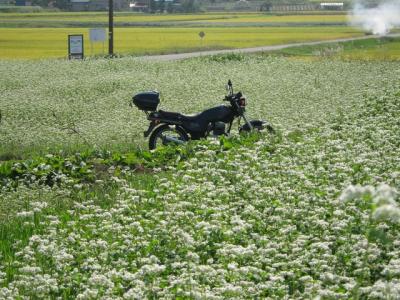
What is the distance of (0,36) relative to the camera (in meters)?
73.4

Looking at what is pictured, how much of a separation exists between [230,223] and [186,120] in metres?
6.96

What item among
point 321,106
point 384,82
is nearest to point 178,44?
point 384,82

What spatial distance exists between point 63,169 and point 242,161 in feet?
9.23

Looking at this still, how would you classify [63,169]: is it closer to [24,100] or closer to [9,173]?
[9,173]

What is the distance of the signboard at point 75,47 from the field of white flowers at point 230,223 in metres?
29.0

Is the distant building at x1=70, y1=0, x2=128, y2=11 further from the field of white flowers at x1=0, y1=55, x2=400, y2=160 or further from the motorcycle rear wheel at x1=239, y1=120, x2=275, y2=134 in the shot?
the motorcycle rear wheel at x1=239, y1=120, x2=275, y2=134

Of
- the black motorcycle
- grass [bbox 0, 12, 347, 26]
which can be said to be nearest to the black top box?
the black motorcycle

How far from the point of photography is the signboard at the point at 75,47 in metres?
49.2

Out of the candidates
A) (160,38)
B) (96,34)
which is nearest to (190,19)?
(160,38)

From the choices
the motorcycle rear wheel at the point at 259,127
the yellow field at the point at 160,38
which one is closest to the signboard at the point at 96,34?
the yellow field at the point at 160,38

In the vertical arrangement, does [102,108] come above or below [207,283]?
below

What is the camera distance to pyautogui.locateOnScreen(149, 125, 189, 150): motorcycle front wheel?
16.8 m

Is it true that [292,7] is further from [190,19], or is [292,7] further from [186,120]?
[186,120]

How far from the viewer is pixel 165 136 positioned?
1697cm
